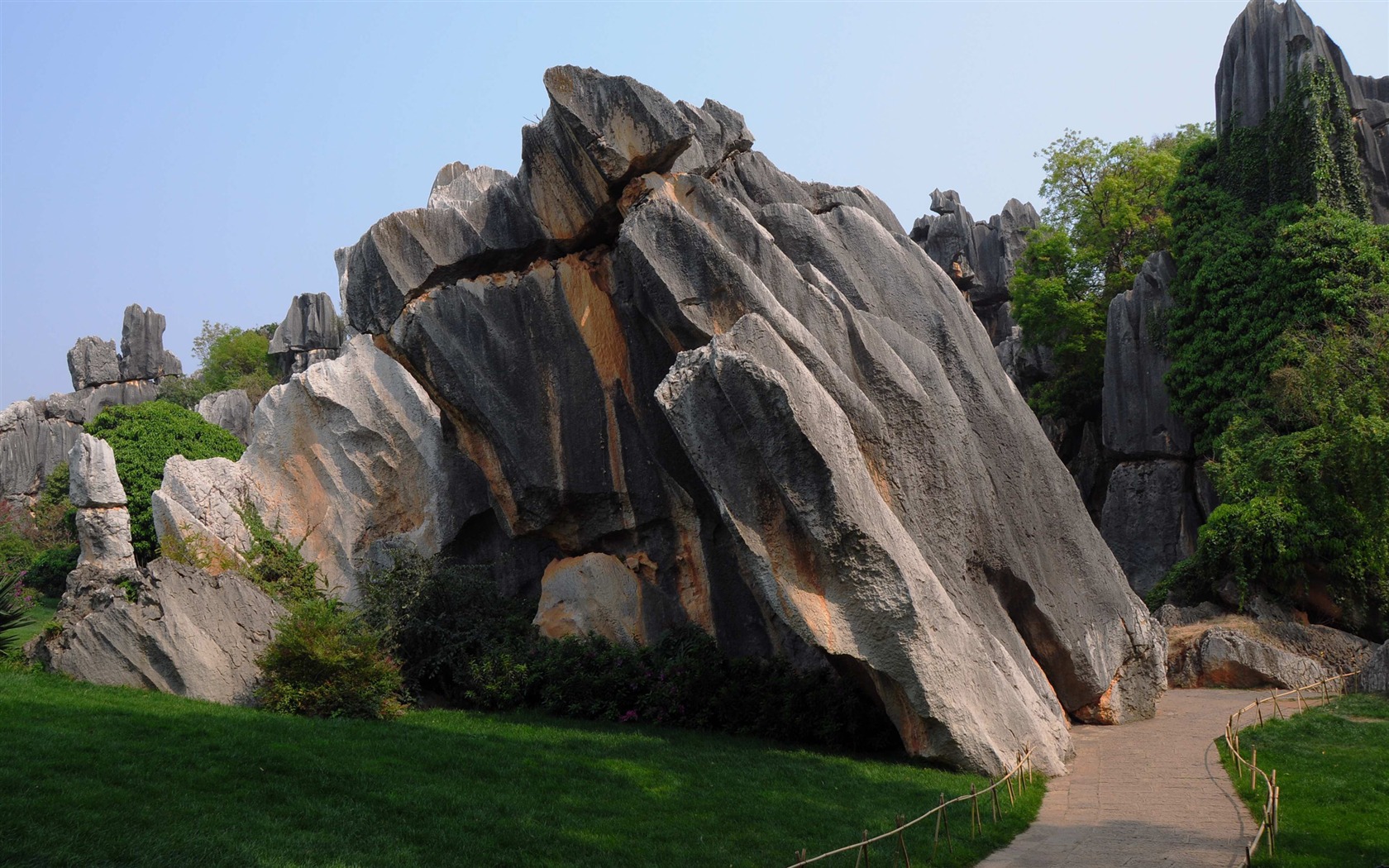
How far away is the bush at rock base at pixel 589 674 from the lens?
16969mm

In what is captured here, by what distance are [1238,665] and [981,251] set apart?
37.9m

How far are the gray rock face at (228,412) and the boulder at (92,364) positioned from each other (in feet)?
64.0

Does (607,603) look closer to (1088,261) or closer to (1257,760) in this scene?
(1257,760)

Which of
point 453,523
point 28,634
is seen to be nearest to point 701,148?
point 453,523

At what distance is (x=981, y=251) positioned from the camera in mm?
56469

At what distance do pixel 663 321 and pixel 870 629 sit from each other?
6.56m

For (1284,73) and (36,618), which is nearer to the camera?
(36,618)

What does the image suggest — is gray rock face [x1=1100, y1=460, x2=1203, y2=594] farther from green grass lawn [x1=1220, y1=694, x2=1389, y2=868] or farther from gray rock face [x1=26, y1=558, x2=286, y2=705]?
gray rock face [x1=26, y1=558, x2=286, y2=705]

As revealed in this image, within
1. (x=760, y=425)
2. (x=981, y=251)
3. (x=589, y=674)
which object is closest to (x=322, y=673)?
(x=589, y=674)

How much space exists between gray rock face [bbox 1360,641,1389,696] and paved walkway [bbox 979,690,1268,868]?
8.20 feet

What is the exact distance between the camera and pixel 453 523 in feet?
75.0

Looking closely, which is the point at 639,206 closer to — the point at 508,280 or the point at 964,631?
the point at 508,280

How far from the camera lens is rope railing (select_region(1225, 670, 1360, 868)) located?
10516 millimetres

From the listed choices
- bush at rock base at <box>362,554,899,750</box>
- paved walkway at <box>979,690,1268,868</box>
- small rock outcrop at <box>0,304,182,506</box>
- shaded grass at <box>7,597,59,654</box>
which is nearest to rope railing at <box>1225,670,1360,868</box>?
paved walkway at <box>979,690,1268,868</box>
